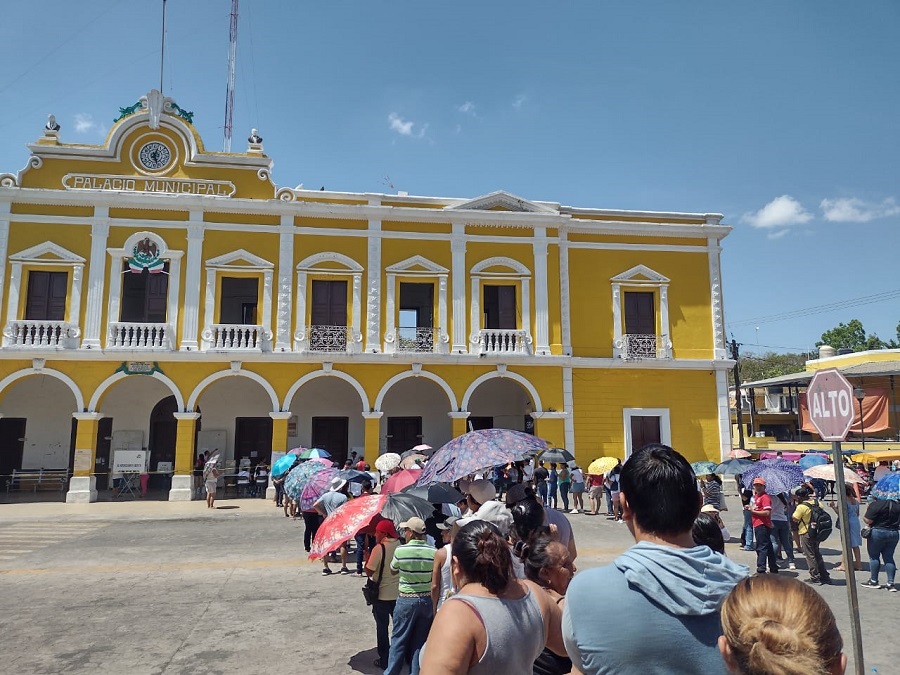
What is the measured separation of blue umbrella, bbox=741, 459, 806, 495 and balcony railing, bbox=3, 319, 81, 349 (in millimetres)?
17387

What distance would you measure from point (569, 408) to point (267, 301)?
9917 millimetres

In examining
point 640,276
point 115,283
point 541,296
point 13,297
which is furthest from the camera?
point 640,276

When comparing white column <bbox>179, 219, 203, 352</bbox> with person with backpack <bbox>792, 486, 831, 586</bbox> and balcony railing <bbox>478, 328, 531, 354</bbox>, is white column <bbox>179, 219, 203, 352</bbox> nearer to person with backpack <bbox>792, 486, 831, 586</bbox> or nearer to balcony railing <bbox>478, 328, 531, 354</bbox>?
balcony railing <bbox>478, 328, 531, 354</bbox>

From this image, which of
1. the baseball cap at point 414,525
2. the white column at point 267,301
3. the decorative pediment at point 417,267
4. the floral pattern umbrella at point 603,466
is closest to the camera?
the baseball cap at point 414,525

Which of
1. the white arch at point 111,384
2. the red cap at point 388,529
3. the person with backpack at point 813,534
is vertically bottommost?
the person with backpack at point 813,534

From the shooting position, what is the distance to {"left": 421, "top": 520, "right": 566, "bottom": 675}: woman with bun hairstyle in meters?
2.40

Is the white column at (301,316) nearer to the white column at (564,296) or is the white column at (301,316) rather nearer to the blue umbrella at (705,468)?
the white column at (564,296)

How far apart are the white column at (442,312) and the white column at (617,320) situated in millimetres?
5600

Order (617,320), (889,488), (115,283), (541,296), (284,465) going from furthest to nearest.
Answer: (617,320)
(541,296)
(115,283)
(284,465)
(889,488)

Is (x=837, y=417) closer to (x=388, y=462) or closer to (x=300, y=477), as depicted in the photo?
(x=300, y=477)

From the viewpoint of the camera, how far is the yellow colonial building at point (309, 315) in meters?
17.8

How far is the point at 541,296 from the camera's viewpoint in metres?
19.9

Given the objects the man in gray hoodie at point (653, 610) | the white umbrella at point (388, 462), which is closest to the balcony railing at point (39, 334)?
the white umbrella at point (388, 462)

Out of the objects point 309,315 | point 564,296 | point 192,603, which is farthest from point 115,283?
point 564,296
